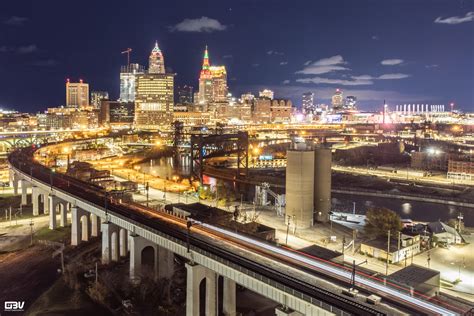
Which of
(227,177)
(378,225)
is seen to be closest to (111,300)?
(378,225)

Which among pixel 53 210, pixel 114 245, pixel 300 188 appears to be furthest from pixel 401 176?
pixel 114 245

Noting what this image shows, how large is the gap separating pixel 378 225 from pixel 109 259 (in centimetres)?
2064

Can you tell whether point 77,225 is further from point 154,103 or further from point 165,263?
point 154,103

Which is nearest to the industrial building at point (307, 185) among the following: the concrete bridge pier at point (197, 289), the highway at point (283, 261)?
the highway at point (283, 261)

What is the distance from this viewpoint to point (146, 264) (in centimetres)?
2919

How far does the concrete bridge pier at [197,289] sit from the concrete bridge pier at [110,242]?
35.3 feet

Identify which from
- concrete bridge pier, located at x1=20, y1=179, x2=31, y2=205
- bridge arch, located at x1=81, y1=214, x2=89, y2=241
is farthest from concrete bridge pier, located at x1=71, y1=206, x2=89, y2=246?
concrete bridge pier, located at x1=20, y1=179, x2=31, y2=205

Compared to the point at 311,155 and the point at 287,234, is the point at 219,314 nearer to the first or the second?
the point at 287,234

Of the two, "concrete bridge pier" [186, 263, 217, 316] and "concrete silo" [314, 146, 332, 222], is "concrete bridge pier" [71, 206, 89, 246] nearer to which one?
"concrete bridge pier" [186, 263, 217, 316]

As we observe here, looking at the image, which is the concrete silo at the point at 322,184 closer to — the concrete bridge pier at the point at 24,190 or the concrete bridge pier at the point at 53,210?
the concrete bridge pier at the point at 53,210

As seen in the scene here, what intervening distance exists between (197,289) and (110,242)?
11367 mm

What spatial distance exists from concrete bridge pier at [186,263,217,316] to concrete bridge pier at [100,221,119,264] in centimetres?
1075

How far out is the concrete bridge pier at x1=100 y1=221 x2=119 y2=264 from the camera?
30094 millimetres

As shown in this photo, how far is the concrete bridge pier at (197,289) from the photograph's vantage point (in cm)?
2092
